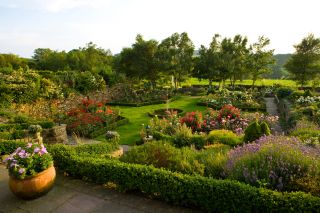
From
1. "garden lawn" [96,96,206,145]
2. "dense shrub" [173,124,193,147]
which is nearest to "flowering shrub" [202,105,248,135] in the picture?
"dense shrub" [173,124,193,147]

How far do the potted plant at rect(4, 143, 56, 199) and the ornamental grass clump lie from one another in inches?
136

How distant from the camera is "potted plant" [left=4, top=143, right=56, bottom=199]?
172 inches

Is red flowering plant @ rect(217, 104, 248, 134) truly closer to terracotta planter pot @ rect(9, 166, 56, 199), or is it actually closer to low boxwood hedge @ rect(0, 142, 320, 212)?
low boxwood hedge @ rect(0, 142, 320, 212)

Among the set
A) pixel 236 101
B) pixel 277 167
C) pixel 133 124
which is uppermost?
pixel 277 167

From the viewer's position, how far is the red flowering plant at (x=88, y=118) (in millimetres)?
11602

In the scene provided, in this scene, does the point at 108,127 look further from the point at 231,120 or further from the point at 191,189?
the point at 191,189

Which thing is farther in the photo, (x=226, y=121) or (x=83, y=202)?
(x=226, y=121)

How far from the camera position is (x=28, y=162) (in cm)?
443

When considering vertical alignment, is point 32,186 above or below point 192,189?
below

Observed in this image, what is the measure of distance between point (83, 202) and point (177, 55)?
72.4 ft

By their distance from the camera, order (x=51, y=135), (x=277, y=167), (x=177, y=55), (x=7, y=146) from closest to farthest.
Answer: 1. (x=277, y=167)
2. (x=7, y=146)
3. (x=51, y=135)
4. (x=177, y=55)

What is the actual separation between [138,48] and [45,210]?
23.3 metres

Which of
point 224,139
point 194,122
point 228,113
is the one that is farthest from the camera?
point 228,113

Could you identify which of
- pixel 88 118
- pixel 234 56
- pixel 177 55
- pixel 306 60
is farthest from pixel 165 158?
pixel 306 60
